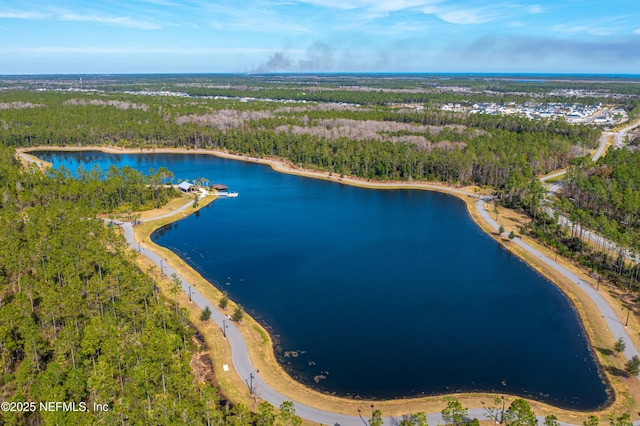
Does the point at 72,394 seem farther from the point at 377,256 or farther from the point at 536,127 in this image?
the point at 536,127

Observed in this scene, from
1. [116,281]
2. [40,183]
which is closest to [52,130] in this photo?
[40,183]

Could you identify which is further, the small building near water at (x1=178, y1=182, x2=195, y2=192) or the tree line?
the small building near water at (x1=178, y1=182, x2=195, y2=192)

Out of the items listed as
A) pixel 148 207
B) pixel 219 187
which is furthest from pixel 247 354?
pixel 219 187

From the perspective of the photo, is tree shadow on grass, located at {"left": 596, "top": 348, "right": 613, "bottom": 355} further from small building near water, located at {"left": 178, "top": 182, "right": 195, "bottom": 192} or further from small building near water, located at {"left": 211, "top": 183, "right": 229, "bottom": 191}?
small building near water, located at {"left": 178, "top": 182, "right": 195, "bottom": 192}

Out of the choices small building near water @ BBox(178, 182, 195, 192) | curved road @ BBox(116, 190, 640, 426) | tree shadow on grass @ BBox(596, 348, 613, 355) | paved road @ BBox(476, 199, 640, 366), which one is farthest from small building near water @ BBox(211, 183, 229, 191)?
tree shadow on grass @ BBox(596, 348, 613, 355)

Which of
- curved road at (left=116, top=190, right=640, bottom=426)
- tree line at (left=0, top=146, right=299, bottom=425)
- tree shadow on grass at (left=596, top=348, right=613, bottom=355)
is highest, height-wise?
tree line at (left=0, top=146, right=299, bottom=425)

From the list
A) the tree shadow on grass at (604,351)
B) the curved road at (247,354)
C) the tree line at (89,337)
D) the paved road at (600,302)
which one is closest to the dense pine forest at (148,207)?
the tree line at (89,337)

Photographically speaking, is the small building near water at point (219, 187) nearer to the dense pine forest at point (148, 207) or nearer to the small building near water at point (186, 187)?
the small building near water at point (186, 187)
